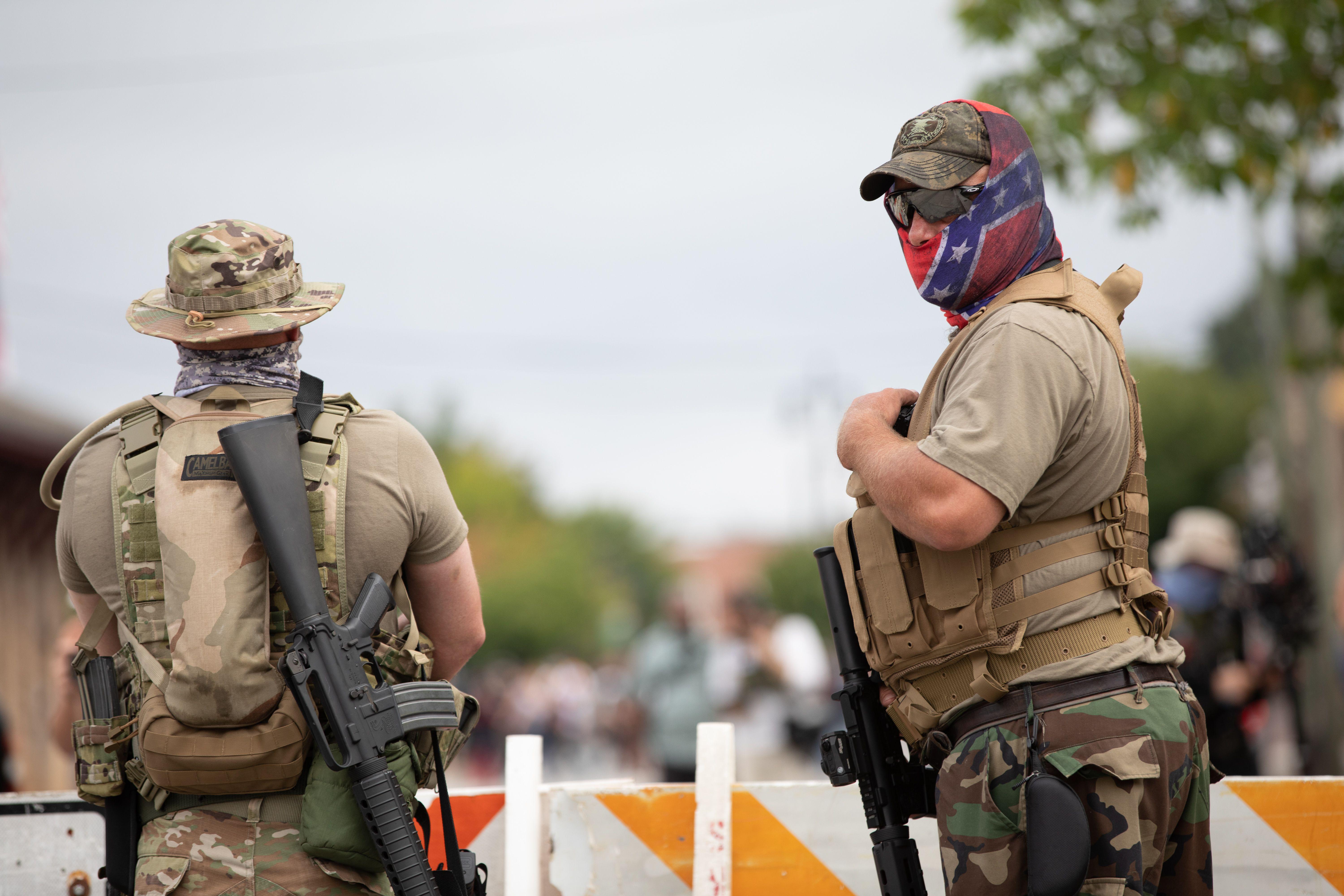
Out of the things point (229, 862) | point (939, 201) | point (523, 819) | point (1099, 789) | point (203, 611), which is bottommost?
point (523, 819)

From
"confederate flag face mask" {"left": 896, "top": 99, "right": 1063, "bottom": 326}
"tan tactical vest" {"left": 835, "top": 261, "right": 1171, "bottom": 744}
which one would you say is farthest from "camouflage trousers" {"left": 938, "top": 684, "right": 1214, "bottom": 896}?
"confederate flag face mask" {"left": 896, "top": 99, "right": 1063, "bottom": 326}

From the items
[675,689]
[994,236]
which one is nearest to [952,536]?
[994,236]

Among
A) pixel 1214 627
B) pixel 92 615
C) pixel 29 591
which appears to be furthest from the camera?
pixel 29 591

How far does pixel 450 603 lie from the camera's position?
8.97 ft

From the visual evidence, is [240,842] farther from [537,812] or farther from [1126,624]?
[1126,624]

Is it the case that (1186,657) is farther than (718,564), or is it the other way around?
(718,564)

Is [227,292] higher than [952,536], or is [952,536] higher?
[227,292]

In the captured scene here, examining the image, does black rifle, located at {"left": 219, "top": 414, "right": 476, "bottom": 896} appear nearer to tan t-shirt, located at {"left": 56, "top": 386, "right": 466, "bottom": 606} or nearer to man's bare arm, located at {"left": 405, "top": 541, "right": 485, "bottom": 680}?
tan t-shirt, located at {"left": 56, "top": 386, "right": 466, "bottom": 606}

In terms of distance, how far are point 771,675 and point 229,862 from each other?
27.6 ft

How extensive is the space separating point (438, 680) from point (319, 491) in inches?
20.4

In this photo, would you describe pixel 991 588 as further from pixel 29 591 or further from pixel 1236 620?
pixel 29 591

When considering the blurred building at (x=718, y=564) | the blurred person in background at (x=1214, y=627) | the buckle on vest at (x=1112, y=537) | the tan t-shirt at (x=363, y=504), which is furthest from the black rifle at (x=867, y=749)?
the blurred building at (x=718, y=564)

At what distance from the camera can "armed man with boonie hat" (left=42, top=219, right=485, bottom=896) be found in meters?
A: 2.40

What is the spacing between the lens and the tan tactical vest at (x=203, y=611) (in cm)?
238
